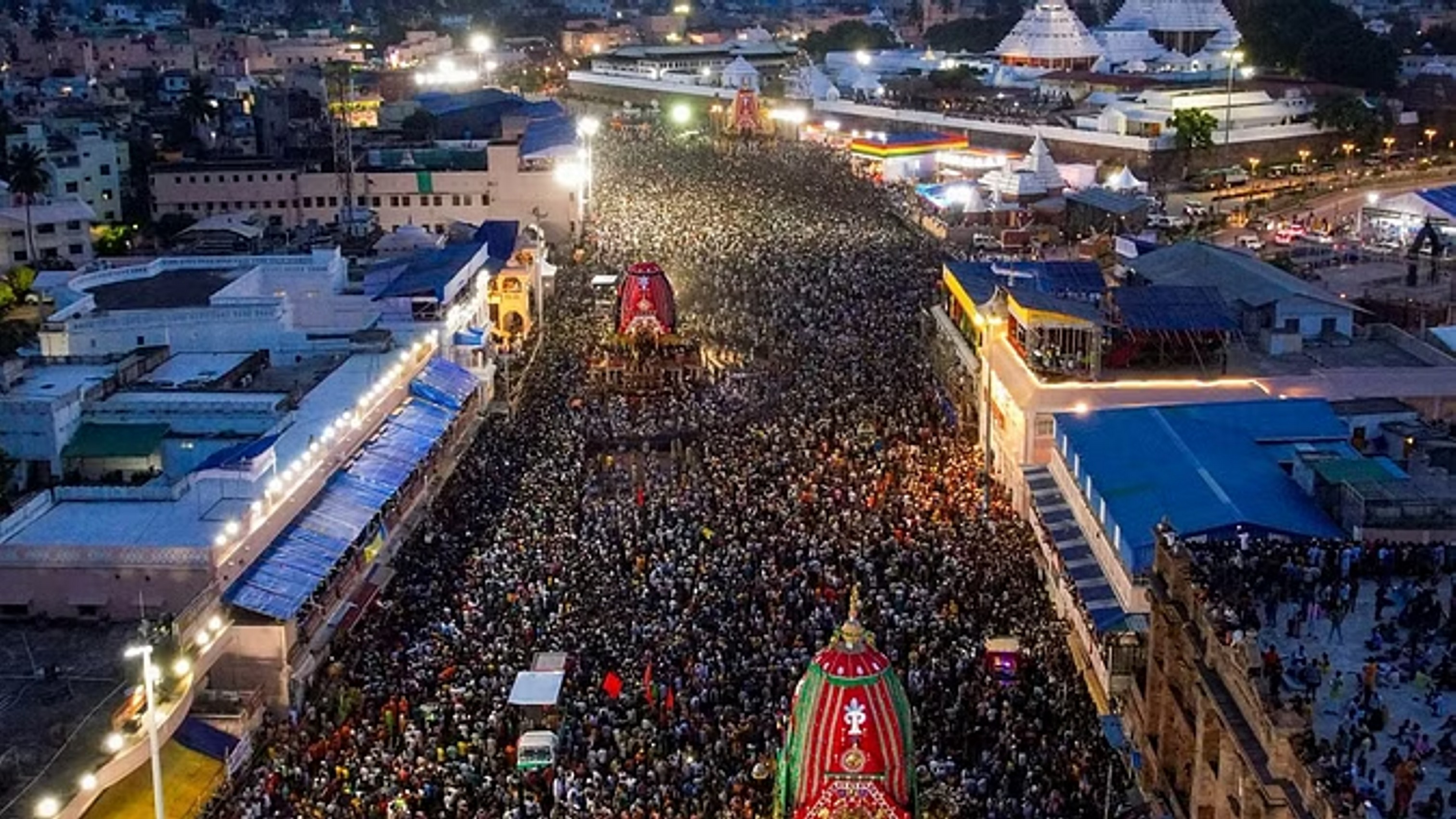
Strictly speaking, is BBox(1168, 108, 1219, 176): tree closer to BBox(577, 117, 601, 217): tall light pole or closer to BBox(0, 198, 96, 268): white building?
BBox(577, 117, 601, 217): tall light pole

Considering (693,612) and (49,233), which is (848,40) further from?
(693,612)

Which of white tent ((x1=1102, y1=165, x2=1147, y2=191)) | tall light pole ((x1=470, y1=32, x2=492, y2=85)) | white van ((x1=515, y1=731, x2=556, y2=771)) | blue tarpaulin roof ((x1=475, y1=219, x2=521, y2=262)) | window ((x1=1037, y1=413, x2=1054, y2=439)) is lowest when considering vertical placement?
white van ((x1=515, y1=731, x2=556, y2=771))

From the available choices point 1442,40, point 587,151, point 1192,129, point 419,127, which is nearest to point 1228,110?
point 1192,129

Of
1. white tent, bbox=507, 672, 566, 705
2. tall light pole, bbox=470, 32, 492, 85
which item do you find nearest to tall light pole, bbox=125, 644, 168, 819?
white tent, bbox=507, 672, 566, 705

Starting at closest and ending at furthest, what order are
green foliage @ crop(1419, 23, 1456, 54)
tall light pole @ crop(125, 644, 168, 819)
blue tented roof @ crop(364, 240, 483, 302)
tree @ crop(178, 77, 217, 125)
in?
tall light pole @ crop(125, 644, 168, 819), blue tented roof @ crop(364, 240, 483, 302), tree @ crop(178, 77, 217, 125), green foliage @ crop(1419, 23, 1456, 54)

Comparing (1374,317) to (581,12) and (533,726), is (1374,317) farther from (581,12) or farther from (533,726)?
(581,12)

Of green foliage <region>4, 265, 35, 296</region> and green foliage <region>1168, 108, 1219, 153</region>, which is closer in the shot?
green foliage <region>4, 265, 35, 296</region>
